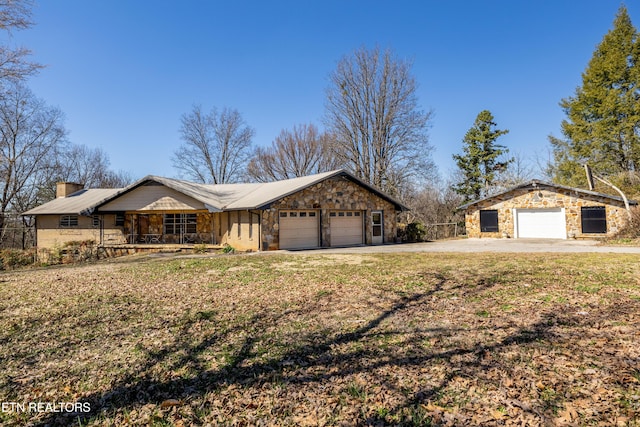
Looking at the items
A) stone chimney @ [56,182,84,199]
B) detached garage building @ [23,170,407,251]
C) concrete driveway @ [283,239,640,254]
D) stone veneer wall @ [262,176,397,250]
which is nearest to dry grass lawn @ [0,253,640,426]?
concrete driveway @ [283,239,640,254]

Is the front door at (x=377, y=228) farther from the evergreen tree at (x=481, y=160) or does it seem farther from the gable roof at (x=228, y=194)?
the evergreen tree at (x=481, y=160)

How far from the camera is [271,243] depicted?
1642 centimetres

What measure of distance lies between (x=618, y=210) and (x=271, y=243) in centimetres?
1880

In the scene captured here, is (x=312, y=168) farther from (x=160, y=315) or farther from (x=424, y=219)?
(x=160, y=315)

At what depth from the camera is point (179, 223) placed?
20.1 m

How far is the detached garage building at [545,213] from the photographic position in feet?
64.3

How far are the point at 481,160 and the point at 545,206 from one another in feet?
31.6

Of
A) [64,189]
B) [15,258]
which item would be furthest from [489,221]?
[64,189]

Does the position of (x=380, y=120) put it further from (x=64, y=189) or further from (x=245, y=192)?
(x=64, y=189)

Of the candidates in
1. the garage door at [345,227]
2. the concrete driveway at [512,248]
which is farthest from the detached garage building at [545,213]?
the garage door at [345,227]

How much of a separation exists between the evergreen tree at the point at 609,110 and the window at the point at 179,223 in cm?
2942

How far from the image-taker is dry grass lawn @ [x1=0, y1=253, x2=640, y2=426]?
307 cm

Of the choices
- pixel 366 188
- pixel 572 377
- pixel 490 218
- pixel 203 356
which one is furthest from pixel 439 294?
pixel 490 218

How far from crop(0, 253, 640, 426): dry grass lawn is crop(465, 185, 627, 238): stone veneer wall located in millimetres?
14023
